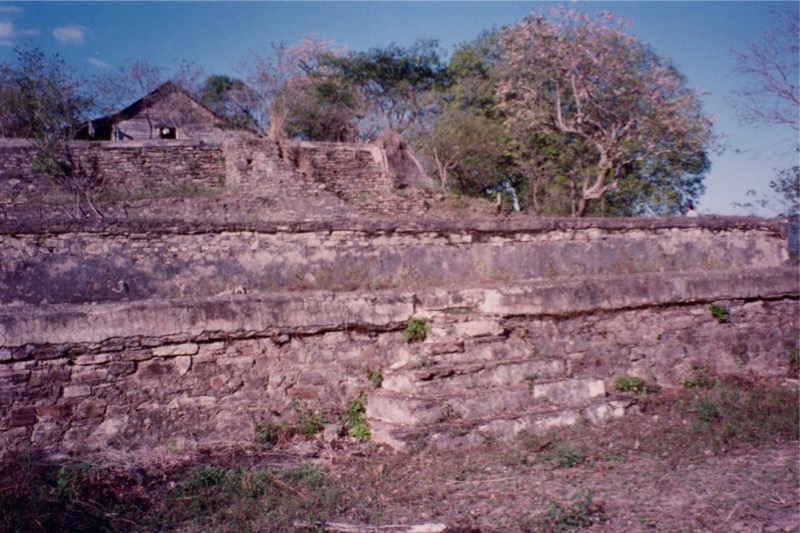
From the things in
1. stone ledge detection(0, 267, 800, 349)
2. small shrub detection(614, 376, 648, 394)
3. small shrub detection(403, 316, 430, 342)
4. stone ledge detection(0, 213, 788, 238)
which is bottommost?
small shrub detection(614, 376, 648, 394)

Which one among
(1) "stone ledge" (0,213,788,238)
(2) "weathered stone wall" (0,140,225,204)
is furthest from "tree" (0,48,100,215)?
(1) "stone ledge" (0,213,788,238)

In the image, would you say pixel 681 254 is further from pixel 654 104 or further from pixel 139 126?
pixel 139 126

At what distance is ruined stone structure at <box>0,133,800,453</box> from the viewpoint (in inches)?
192

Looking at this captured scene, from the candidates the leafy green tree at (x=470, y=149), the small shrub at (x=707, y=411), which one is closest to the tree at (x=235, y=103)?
the leafy green tree at (x=470, y=149)

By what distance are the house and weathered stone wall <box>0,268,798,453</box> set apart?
1935 centimetres

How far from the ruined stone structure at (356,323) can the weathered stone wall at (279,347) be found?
0.02m

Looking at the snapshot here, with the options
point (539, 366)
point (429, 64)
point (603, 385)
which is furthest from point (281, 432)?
point (429, 64)

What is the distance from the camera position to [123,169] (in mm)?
14539

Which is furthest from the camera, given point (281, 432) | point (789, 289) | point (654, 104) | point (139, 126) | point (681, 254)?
point (139, 126)

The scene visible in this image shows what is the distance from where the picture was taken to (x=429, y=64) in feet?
89.7

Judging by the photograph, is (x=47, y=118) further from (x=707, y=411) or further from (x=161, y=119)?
(x=707, y=411)

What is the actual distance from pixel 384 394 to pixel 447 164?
13.1 metres

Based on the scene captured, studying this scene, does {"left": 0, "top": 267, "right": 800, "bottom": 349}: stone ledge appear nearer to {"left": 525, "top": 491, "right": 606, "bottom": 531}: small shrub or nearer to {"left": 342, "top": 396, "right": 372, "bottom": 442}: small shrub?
{"left": 342, "top": 396, "right": 372, "bottom": 442}: small shrub

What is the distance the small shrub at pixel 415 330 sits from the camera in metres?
5.78
